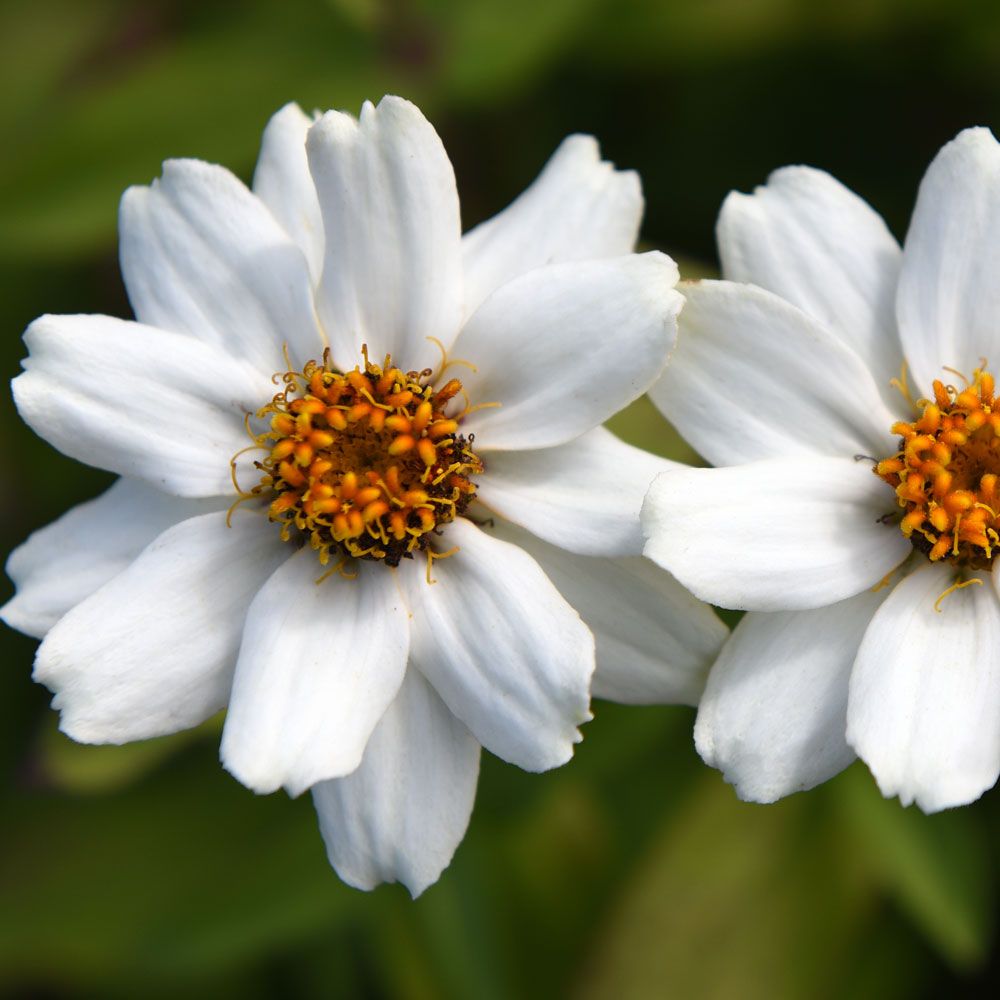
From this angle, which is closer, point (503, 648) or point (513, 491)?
point (503, 648)

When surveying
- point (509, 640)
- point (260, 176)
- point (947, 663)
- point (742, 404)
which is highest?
point (260, 176)

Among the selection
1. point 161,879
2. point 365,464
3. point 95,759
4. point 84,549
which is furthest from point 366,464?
point 161,879

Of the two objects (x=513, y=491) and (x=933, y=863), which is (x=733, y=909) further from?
(x=513, y=491)

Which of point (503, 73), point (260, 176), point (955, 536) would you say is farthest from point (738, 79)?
point (955, 536)

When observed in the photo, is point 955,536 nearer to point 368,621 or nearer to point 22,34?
point 368,621

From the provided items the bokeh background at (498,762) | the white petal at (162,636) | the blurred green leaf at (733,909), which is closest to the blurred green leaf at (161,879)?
the bokeh background at (498,762)

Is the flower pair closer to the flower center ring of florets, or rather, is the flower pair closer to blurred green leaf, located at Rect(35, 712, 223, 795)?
the flower center ring of florets
